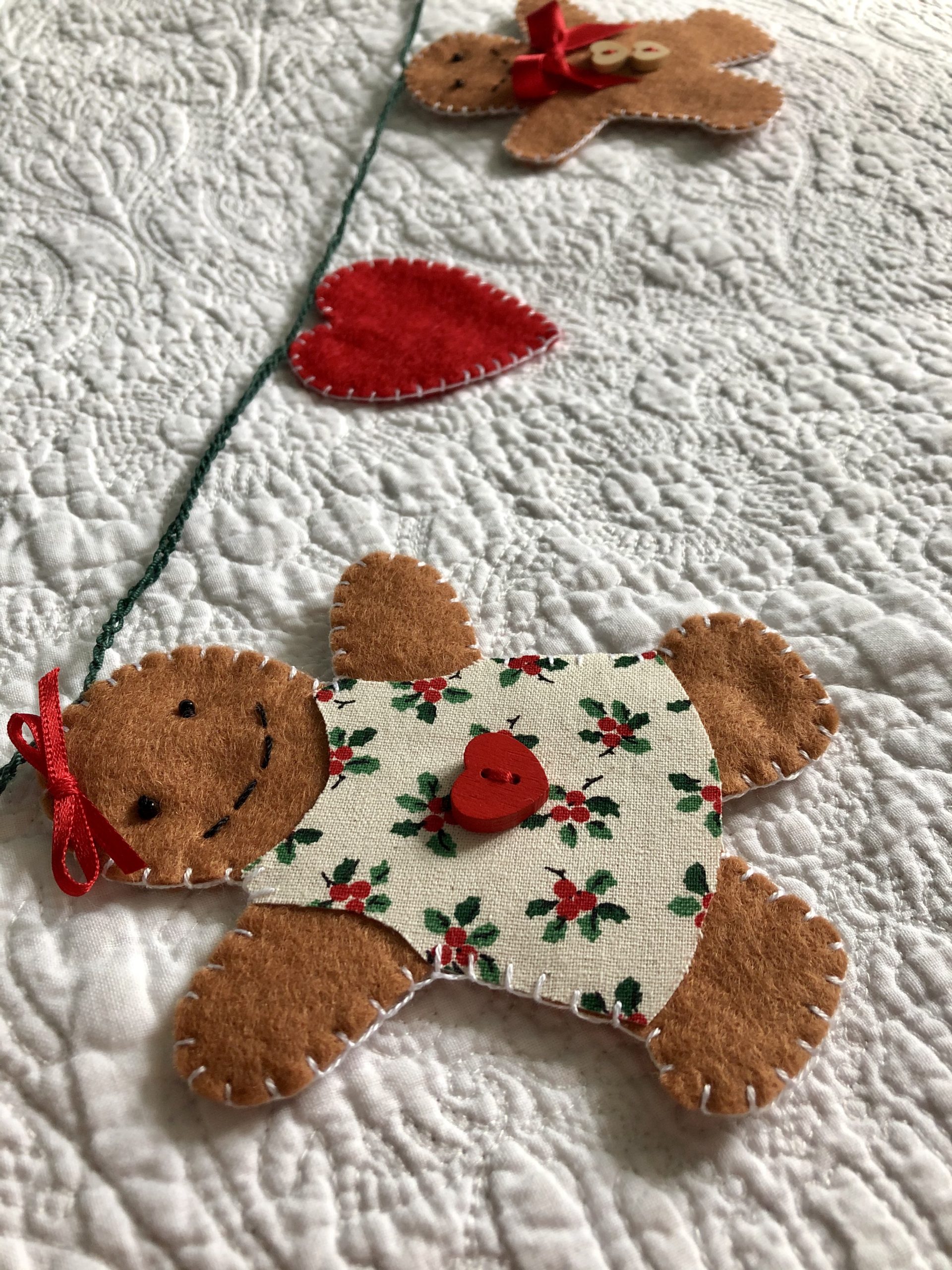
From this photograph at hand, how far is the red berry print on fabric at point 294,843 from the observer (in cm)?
62

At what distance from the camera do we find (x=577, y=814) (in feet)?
2.07

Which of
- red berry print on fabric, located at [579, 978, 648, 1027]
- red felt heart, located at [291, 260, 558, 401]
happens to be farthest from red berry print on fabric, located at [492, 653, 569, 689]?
red felt heart, located at [291, 260, 558, 401]

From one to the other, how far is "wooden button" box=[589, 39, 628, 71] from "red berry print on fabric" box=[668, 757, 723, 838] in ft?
2.77

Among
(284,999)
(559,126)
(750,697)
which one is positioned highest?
(559,126)

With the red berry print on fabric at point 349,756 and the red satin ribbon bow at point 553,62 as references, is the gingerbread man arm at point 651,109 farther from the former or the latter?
the red berry print on fabric at point 349,756

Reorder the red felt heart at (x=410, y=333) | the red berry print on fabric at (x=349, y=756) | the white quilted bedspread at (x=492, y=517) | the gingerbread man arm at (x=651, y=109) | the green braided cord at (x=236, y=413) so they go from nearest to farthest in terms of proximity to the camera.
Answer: the white quilted bedspread at (x=492, y=517), the red berry print on fabric at (x=349, y=756), the green braided cord at (x=236, y=413), the red felt heart at (x=410, y=333), the gingerbread man arm at (x=651, y=109)

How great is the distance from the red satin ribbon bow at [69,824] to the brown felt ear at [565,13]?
98cm

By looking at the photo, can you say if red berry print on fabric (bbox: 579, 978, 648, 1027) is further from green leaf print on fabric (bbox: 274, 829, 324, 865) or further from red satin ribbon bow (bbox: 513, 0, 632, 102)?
red satin ribbon bow (bbox: 513, 0, 632, 102)

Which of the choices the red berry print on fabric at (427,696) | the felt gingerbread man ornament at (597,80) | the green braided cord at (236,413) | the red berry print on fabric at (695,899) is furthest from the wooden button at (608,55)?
the red berry print on fabric at (695,899)

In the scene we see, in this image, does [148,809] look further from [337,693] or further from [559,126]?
[559,126]

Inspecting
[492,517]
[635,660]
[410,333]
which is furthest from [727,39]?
[635,660]

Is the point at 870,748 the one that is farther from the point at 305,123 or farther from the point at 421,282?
the point at 305,123

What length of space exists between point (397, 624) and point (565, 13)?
870 millimetres

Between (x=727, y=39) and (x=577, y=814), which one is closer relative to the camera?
(x=577, y=814)
